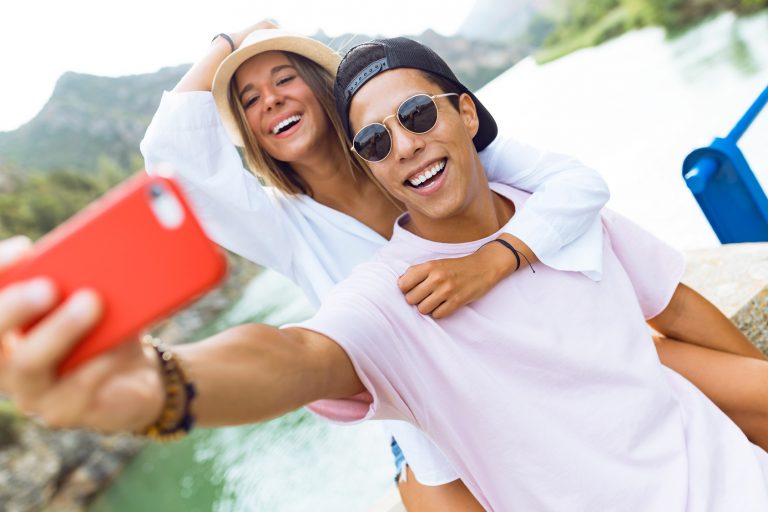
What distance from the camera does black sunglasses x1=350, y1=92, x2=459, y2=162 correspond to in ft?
5.13

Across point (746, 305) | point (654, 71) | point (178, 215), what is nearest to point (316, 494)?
point (746, 305)

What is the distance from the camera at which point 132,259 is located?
1.99 feet

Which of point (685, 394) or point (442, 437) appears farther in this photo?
point (685, 394)

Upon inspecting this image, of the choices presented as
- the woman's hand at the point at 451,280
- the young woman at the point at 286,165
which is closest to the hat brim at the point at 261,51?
the young woman at the point at 286,165

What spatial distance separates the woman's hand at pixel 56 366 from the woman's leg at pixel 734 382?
185 centimetres

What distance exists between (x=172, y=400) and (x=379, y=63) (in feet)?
3.89

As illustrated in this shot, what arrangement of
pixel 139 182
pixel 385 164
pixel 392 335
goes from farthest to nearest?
pixel 385 164 < pixel 392 335 < pixel 139 182

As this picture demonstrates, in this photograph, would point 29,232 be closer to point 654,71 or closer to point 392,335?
point 654,71

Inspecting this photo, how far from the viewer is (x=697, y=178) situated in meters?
2.48

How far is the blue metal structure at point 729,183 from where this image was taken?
244 centimetres

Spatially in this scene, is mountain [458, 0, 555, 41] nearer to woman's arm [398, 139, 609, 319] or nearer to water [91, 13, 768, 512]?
water [91, 13, 768, 512]

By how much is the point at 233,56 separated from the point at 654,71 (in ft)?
53.9

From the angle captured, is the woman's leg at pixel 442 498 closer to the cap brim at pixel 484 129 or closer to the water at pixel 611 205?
the cap brim at pixel 484 129

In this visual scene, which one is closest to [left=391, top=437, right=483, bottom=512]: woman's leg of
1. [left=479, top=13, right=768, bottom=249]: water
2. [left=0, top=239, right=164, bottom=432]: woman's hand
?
[left=0, top=239, right=164, bottom=432]: woman's hand
